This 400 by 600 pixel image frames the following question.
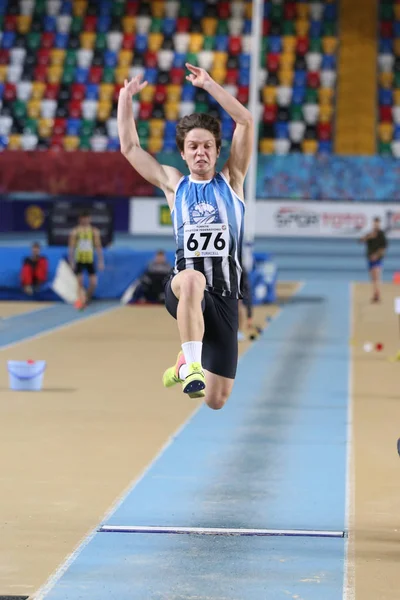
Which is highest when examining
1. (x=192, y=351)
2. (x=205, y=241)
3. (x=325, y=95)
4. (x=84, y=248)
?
(x=325, y=95)

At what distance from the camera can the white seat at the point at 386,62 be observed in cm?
4138

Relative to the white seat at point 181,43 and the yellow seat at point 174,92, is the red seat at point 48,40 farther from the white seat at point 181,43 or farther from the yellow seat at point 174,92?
the yellow seat at point 174,92

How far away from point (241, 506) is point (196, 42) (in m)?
35.5

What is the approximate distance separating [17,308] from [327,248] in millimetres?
14458

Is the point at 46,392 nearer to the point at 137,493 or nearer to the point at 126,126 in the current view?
the point at 137,493

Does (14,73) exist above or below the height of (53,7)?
below

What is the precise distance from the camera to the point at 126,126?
7.38 metres

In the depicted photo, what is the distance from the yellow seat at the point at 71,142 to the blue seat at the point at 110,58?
11.7 ft

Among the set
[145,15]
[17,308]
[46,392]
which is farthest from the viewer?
[145,15]

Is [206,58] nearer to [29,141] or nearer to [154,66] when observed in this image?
[154,66]

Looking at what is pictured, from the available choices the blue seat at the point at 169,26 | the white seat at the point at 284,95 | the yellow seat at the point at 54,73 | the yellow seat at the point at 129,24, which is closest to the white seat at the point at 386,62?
the white seat at the point at 284,95

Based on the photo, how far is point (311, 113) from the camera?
4059cm

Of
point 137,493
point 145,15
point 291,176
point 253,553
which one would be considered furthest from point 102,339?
point 145,15

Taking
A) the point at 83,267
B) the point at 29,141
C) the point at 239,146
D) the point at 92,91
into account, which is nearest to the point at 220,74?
the point at 92,91
